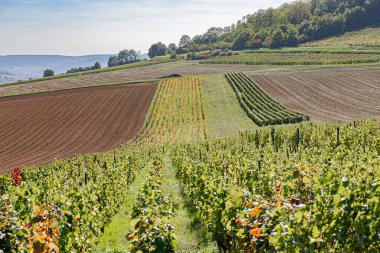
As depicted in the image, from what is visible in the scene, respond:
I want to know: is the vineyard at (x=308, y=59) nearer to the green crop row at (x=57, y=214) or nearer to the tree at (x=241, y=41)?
the tree at (x=241, y=41)

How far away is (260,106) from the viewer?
54188 mm

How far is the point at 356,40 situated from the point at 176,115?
9699 cm

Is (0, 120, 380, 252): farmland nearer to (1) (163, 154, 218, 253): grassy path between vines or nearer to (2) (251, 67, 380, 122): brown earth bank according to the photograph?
(1) (163, 154, 218, 253): grassy path between vines

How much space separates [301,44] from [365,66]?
2678 inches

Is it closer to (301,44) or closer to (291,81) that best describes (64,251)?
(291,81)

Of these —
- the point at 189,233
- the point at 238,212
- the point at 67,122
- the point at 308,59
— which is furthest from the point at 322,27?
the point at 238,212

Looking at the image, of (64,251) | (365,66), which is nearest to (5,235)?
(64,251)

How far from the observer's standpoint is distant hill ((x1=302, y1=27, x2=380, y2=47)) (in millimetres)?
118262

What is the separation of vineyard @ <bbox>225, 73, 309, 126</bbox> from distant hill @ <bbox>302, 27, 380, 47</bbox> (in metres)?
65.4

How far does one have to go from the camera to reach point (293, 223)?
19.8 feet

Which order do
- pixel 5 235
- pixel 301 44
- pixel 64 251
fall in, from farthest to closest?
pixel 301 44 < pixel 64 251 < pixel 5 235

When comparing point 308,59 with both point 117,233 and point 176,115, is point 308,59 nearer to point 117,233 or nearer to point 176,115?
point 176,115

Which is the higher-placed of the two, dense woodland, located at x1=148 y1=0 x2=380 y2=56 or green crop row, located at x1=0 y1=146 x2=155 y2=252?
dense woodland, located at x1=148 y1=0 x2=380 y2=56

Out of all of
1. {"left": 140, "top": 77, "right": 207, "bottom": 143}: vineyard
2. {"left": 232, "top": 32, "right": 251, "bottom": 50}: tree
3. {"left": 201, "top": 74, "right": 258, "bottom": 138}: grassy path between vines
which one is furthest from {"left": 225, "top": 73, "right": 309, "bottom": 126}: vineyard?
{"left": 232, "top": 32, "right": 251, "bottom": 50}: tree
